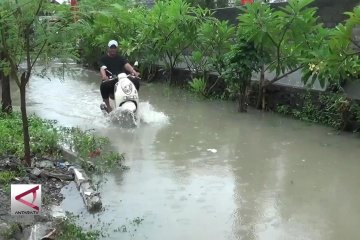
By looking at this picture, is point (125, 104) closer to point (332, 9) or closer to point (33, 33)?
point (33, 33)

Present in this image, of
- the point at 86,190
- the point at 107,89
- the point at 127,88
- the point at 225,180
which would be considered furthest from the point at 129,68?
the point at 86,190

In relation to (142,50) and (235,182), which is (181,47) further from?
(235,182)

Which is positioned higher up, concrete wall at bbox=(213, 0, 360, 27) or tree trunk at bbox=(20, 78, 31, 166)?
concrete wall at bbox=(213, 0, 360, 27)


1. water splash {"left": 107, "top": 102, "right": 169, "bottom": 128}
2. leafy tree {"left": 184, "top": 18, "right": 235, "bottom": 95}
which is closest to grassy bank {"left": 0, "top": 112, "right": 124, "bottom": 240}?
water splash {"left": 107, "top": 102, "right": 169, "bottom": 128}

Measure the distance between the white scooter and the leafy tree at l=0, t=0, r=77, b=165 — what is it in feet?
10.5

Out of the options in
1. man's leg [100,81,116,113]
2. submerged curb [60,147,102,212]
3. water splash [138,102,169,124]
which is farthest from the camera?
water splash [138,102,169,124]

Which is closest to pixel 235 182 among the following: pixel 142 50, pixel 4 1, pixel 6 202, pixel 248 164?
pixel 248 164

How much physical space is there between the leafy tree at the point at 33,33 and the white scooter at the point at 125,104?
10.5 feet

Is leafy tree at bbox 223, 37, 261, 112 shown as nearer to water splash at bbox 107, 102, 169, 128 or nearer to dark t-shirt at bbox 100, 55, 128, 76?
water splash at bbox 107, 102, 169, 128

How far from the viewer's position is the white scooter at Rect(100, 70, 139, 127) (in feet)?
31.0

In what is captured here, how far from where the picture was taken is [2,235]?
13.6ft

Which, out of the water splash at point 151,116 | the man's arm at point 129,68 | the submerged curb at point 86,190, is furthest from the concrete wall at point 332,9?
the submerged curb at point 86,190

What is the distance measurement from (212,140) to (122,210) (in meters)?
3.63

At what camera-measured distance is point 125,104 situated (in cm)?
953
